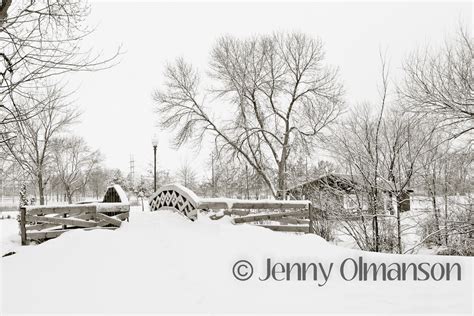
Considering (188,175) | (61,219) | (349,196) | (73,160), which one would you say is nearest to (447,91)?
(349,196)

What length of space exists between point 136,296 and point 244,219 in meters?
4.45

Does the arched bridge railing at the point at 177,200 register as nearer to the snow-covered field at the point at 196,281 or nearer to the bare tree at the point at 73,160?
the snow-covered field at the point at 196,281

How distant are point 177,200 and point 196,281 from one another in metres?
5.35

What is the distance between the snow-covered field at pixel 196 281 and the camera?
4105 mm

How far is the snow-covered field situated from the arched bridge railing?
1.47 m

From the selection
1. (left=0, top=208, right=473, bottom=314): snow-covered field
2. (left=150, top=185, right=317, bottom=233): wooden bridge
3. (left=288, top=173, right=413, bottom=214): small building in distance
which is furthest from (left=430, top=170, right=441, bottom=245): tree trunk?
(left=0, top=208, right=473, bottom=314): snow-covered field

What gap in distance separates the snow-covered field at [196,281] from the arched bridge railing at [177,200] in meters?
1.47

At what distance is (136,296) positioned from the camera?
450cm

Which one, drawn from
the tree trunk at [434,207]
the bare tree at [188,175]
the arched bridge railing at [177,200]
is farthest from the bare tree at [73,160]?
the tree trunk at [434,207]

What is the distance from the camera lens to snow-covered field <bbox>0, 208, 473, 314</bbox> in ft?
13.5

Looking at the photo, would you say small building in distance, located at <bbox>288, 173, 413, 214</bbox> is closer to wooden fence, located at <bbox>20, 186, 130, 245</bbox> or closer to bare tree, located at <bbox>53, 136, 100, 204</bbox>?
wooden fence, located at <bbox>20, 186, 130, 245</bbox>

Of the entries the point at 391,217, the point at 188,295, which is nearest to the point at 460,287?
the point at 188,295

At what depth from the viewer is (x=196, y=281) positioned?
4.98 meters

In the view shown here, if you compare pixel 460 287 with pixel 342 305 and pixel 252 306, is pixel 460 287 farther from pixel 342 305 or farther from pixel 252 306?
pixel 252 306
